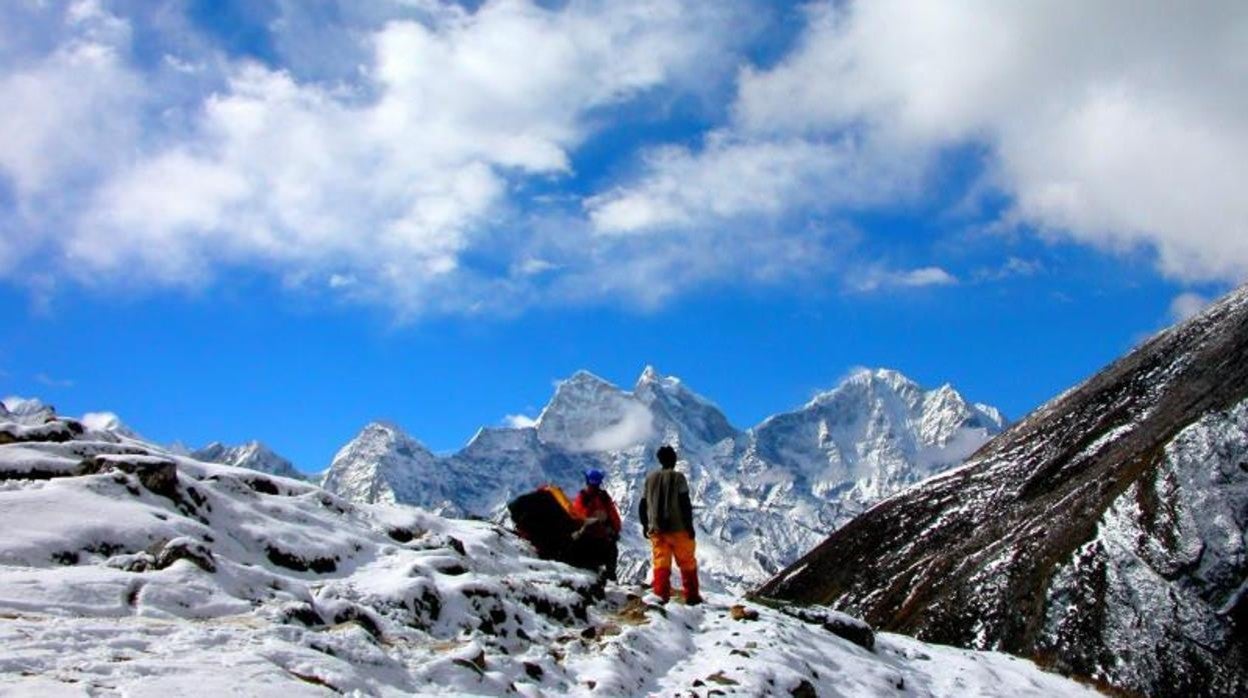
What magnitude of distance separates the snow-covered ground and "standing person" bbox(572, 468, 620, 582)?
158 centimetres

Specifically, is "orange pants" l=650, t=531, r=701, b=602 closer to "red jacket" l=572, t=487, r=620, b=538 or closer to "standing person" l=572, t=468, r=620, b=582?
"standing person" l=572, t=468, r=620, b=582

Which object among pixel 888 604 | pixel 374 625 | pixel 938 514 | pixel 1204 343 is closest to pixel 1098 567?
pixel 888 604

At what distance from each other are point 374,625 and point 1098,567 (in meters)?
102

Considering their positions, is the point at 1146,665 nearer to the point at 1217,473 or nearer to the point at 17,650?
the point at 1217,473

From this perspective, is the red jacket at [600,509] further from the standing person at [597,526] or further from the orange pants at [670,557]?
the orange pants at [670,557]

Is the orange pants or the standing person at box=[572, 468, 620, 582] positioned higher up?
the standing person at box=[572, 468, 620, 582]

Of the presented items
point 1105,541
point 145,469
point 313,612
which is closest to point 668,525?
point 313,612

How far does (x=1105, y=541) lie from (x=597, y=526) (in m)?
95.4

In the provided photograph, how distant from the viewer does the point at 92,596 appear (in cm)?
1303

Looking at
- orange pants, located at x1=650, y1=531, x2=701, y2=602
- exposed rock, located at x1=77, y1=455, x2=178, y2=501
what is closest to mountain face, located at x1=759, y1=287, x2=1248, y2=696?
orange pants, located at x1=650, y1=531, x2=701, y2=602

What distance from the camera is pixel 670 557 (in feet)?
69.7

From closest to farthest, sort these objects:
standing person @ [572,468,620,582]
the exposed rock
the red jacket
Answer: the exposed rock, standing person @ [572,468,620,582], the red jacket

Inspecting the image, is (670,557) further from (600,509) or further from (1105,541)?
(1105,541)

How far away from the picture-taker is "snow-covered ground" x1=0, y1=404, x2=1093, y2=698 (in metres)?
11.8
